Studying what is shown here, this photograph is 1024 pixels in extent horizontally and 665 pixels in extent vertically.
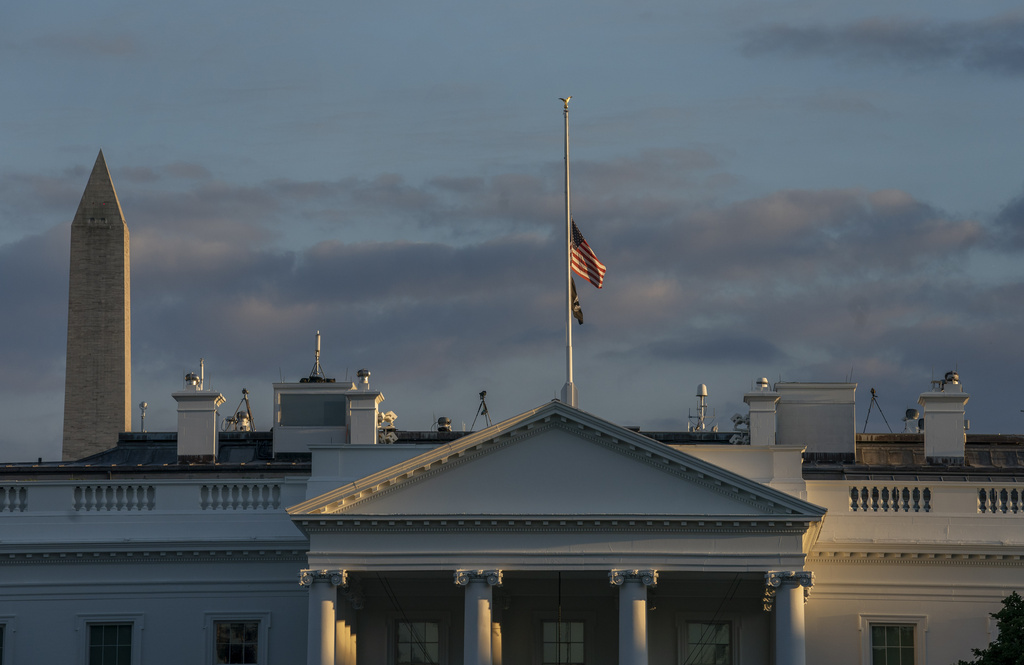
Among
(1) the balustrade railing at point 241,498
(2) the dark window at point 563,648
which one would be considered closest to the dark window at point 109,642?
(1) the balustrade railing at point 241,498

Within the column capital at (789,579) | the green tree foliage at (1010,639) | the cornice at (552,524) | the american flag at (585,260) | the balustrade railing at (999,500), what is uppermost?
the american flag at (585,260)

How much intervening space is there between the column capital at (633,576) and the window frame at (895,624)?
5897 millimetres

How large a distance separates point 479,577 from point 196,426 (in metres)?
10.6

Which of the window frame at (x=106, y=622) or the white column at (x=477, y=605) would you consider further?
the window frame at (x=106, y=622)

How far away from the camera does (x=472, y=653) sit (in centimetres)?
3975

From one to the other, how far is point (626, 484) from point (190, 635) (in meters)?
10.7

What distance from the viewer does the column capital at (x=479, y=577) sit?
40.1m

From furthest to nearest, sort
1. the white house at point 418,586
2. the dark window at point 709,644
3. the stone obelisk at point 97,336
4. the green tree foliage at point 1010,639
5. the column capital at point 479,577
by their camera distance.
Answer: the stone obelisk at point 97,336 → the dark window at point 709,644 → the white house at point 418,586 → the column capital at point 479,577 → the green tree foliage at point 1010,639

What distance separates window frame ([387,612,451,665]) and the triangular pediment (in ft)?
13.7

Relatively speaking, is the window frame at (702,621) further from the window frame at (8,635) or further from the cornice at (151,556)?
the window frame at (8,635)

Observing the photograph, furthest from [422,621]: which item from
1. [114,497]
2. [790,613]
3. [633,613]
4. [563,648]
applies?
[790,613]

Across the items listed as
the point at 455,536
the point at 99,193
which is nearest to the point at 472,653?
the point at 455,536

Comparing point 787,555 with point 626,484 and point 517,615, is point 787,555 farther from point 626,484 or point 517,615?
point 517,615

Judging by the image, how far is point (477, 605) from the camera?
131 feet
